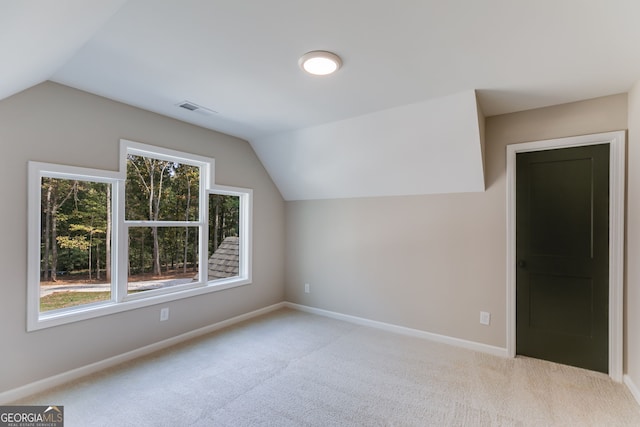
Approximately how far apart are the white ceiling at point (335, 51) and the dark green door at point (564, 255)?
21.8 inches

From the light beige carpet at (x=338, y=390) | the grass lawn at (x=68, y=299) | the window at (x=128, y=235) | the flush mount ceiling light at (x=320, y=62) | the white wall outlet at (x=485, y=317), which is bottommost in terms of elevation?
the light beige carpet at (x=338, y=390)

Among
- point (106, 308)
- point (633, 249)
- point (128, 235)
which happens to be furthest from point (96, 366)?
point (633, 249)

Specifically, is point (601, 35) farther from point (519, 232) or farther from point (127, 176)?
point (127, 176)

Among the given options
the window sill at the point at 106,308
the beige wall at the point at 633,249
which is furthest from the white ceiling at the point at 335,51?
the window sill at the point at 106,308

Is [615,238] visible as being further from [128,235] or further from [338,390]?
[128,235]

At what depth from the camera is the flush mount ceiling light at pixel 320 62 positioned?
198cm

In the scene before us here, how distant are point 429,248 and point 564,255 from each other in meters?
1.20

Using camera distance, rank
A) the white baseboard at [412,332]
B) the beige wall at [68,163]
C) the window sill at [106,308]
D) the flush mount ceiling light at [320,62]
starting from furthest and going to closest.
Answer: the white baseboard at [412,332], the window sill at [106,308], the beige wall at [68,163], the flush mount ceiling light at [320,62]

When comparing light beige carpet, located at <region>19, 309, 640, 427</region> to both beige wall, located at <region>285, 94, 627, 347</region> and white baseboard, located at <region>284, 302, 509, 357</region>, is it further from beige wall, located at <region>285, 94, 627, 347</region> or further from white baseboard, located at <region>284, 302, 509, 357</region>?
beige wall, located at <region>285, 94, 627, 347</region>

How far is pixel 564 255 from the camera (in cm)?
277

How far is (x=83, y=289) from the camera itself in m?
2.70

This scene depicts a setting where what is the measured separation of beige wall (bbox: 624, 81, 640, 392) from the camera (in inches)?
89.7

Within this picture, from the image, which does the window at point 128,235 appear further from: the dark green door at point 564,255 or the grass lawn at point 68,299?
the dark green door at point 564,255

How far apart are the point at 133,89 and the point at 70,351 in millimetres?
2242
